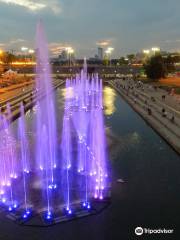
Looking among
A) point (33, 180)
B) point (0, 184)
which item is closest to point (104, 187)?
point (33, 180)

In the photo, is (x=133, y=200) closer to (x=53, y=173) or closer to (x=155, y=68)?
(x=53, y=173)

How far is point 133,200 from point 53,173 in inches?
144

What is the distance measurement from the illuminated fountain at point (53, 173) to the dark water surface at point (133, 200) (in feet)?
1.35

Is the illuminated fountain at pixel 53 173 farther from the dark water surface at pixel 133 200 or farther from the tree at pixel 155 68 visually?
the tree at pixel 155 68

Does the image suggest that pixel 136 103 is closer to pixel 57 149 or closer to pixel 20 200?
pixel 57 149

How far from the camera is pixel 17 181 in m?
13.4

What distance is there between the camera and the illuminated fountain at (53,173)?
11062 millimetres

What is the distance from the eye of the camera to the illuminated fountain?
436 inches

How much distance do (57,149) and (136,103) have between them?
16035mm

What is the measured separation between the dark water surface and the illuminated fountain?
16.2 inches

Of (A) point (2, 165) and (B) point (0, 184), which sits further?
(A) point (2, 165)

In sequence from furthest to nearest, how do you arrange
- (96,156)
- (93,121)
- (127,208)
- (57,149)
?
1. (93,121)
2. (57,149)
3. (96,156)
4. (127,208)

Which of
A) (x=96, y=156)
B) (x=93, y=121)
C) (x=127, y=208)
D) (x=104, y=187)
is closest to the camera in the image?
(x=127, y=208)

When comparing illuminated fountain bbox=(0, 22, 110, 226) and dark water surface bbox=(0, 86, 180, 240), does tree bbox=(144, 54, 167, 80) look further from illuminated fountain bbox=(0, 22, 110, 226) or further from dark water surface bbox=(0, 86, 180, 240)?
dark water surface bbox=(0, 86, 180, 240)
